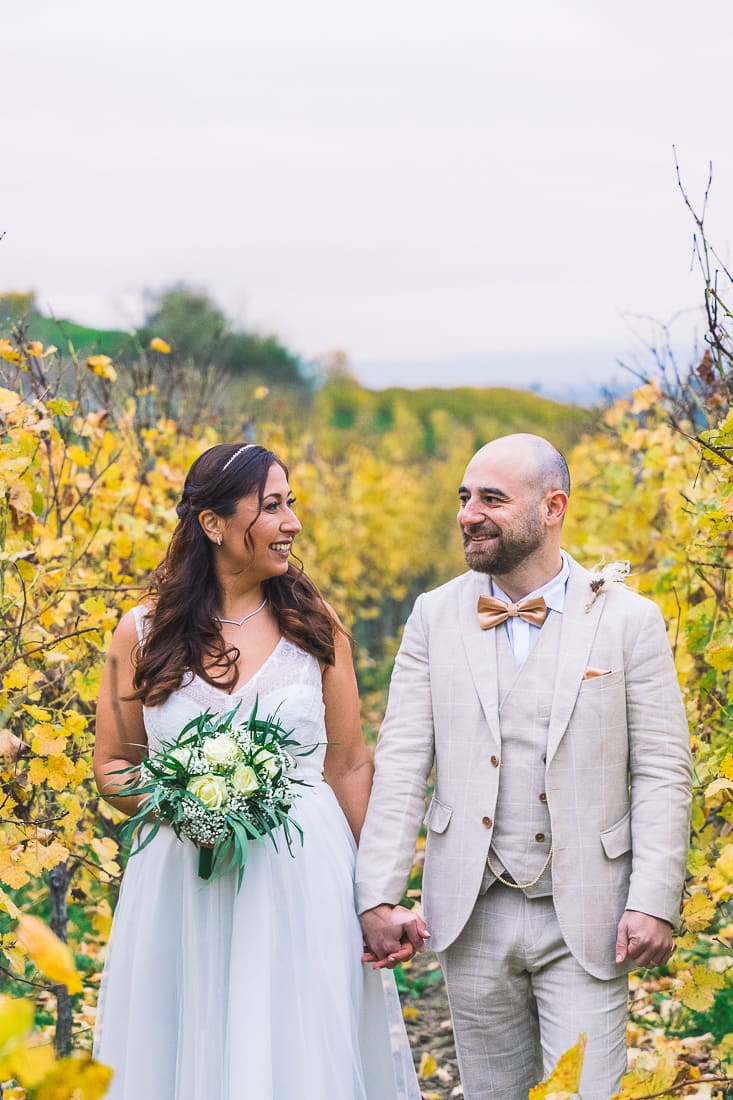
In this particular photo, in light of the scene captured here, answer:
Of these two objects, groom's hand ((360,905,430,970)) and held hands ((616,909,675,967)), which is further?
groom's hand ((360,905,430,970))

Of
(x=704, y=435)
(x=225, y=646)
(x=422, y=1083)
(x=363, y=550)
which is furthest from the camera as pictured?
(x=363, y=550)

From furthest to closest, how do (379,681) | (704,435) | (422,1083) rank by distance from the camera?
(379,681)
(422,1083)
(704,435)

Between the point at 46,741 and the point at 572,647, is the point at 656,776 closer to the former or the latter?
the point at 572,647

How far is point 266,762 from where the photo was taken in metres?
2.90

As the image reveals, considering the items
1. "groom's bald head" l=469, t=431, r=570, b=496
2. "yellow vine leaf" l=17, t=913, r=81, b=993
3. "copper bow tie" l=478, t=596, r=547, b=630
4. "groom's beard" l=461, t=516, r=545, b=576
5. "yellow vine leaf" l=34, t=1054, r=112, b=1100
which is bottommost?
"yellow vine leaf" l=34, t=1054, r=112, b=1100

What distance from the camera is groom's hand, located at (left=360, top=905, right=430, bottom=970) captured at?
123 inches

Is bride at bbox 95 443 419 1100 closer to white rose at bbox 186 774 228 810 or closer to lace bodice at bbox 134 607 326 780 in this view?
lace bodice at bbox 134 607 326 780

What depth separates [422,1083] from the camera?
466cm

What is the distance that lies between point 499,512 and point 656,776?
74 centimetres

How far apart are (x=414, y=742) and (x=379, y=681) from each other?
449 inches

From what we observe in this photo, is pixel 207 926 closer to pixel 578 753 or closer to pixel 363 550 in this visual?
pixel 578 753

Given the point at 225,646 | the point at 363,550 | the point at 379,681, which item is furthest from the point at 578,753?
the point at 363,550

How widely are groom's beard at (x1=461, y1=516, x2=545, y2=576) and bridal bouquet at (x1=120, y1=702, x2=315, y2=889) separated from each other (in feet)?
2.11

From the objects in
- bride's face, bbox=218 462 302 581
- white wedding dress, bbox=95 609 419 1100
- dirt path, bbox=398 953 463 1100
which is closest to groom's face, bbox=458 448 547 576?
bride's face, bbox=218 462 302 581
